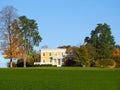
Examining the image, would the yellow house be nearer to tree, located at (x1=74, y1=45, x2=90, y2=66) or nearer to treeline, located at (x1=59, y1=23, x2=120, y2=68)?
treeline, located at (x1=59, y1=23, x2=120, y2=68)

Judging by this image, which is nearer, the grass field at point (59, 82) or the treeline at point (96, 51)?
the grass field at point (59, 82)

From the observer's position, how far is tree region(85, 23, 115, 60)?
349 feet

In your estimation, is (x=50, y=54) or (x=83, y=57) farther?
(x=50, y=54)

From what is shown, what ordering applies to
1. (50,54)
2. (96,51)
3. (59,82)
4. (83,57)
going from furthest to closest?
(50,54) < (96,51) < (83,57) < (59,82)

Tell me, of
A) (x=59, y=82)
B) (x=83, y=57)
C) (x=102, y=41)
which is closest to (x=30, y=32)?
(x=83, y=57)

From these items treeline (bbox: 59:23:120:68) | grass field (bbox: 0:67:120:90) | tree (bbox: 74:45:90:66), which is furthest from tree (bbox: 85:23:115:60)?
grass field (bbox: 0:67:120:90)

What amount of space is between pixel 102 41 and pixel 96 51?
424 centimetres

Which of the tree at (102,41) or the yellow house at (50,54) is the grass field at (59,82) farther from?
the yellow house at (50,54)

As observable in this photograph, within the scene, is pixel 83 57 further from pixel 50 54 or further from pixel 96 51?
pixel 50 54

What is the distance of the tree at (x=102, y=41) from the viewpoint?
349ft

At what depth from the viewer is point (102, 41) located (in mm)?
109688

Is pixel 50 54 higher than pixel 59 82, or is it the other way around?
pixel 50 54

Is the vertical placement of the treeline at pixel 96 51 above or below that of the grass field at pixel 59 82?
above

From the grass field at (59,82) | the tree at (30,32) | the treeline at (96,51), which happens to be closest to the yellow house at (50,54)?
the treeline at (96,51)
